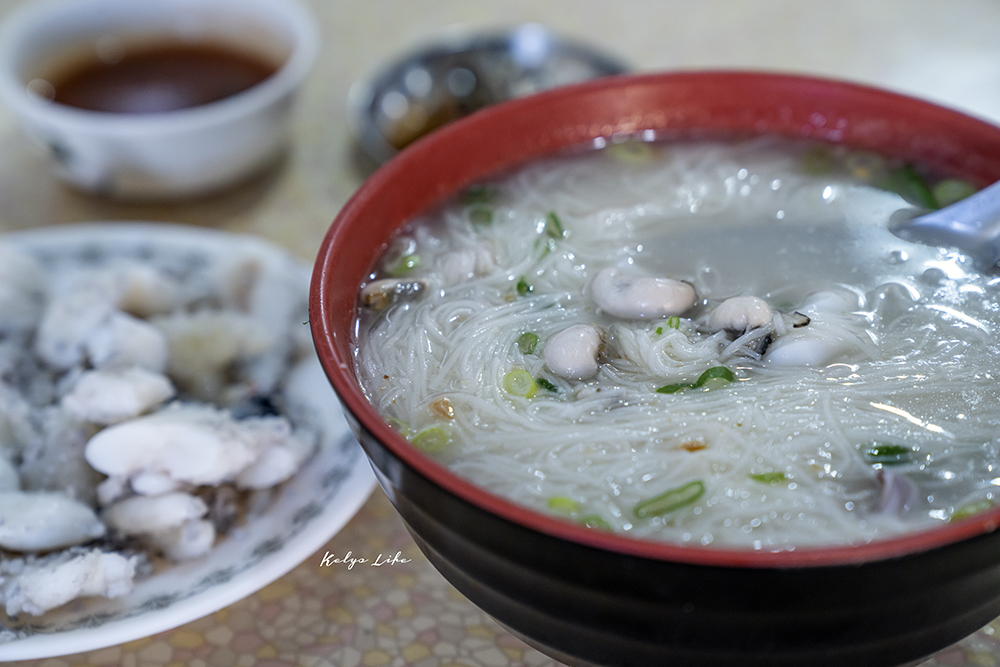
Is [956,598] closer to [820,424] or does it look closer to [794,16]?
[820,424]

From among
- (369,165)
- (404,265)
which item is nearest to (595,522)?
(404,265)

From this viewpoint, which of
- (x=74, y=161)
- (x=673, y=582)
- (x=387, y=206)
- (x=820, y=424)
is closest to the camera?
(x=673, y=582)

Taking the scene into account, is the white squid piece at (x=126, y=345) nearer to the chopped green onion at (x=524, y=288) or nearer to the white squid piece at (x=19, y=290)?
the white squid piece at (x=19, y=290)

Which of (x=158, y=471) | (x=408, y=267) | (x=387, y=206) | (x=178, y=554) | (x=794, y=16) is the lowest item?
(x=178, y=554)

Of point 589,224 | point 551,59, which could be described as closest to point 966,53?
point 551,59

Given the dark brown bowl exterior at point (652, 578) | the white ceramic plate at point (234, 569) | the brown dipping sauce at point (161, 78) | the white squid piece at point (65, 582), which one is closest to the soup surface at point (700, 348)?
the dark brown bowl exterior at point (652, 578)

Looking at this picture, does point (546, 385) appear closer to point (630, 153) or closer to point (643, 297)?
point (643, 297)

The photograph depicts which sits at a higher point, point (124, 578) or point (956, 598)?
point (956, 598)
